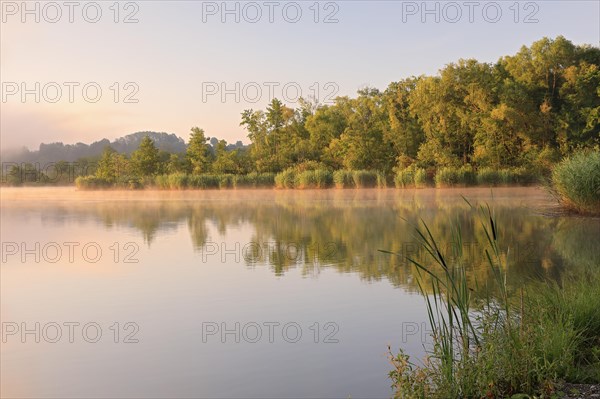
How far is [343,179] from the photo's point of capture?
155ft

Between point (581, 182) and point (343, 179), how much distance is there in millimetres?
28496

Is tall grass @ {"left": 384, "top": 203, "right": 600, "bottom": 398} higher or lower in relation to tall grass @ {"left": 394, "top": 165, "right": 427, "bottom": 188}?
lower

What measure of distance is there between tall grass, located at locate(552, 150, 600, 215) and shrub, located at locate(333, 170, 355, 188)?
2708 centimetres

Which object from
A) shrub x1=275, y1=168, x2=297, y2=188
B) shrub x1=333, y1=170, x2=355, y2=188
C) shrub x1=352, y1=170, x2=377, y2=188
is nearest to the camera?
shrub x1=352, y1=170, x2=377, y2=188

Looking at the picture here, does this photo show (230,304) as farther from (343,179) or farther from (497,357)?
(343,179)

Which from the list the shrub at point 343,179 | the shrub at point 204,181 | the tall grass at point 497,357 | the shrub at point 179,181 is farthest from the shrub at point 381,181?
the tall grass at point 497,357

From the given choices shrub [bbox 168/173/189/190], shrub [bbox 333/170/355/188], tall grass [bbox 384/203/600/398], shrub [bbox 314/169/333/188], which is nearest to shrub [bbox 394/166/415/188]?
shrub [bbox 333/170/355/188]

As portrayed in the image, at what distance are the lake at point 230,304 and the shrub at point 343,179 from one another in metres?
27.1

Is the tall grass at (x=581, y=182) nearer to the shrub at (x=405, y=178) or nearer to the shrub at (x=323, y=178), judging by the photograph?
the shrub at (x=405, y=178)

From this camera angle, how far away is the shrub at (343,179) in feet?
156

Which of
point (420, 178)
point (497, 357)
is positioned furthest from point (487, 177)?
point (497, 357)

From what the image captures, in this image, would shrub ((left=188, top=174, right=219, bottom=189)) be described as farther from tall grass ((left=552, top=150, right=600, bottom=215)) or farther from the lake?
tall grass ((left=552, top=150, right=600, bottom=215))

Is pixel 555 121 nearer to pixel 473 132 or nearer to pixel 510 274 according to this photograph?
pixel 473 132

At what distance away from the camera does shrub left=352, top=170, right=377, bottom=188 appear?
154ft
